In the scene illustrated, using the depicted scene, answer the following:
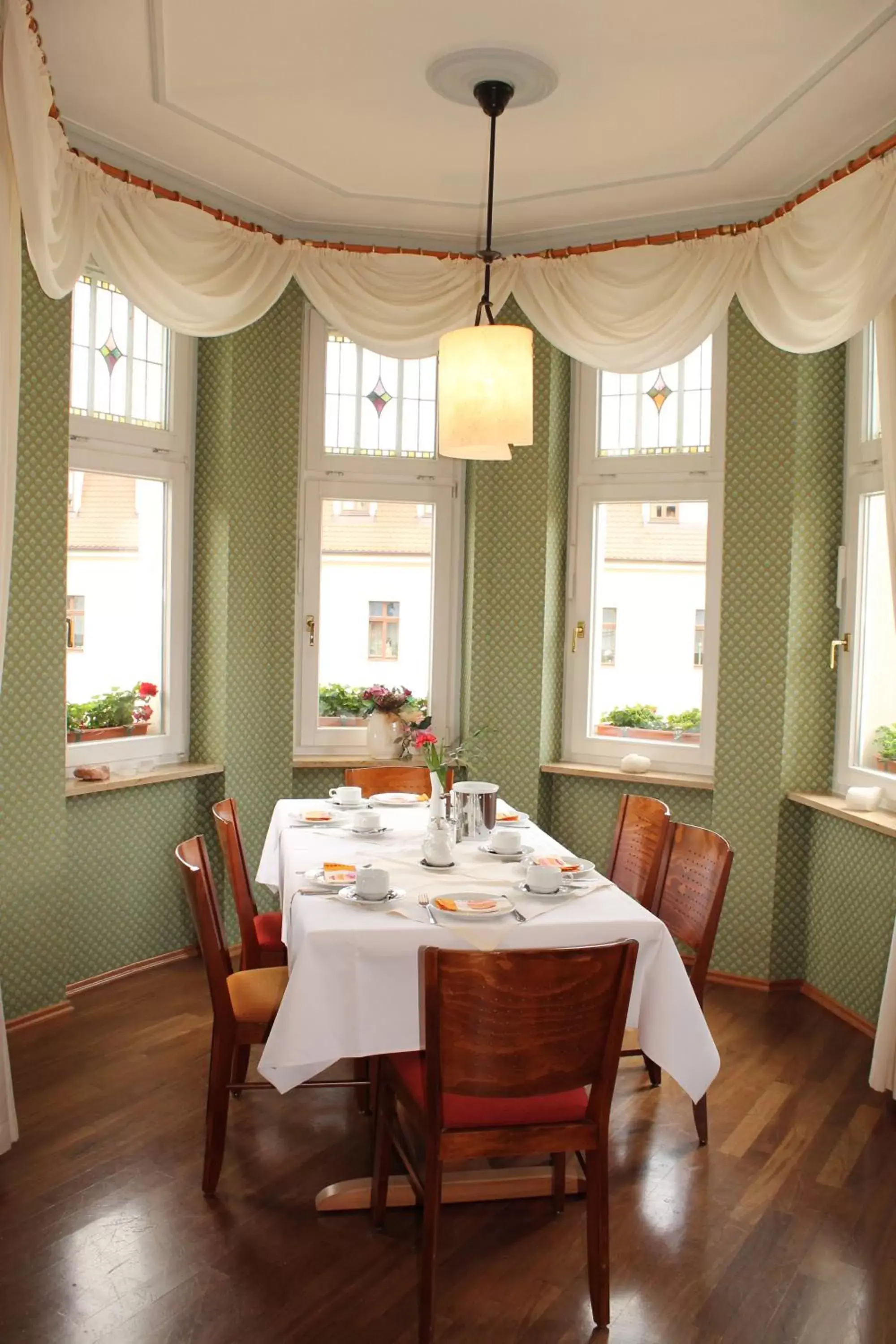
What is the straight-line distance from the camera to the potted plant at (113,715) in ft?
14.3

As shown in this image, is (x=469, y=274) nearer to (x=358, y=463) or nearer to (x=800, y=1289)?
(x=358, y=463)

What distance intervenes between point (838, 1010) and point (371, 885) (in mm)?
2324

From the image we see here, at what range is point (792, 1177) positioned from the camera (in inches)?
115

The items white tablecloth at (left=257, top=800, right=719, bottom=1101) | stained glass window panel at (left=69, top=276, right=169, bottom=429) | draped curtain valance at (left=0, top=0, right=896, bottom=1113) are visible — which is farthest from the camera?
stained glass window panel at (left=69, top=276, right=169, bottom=429)

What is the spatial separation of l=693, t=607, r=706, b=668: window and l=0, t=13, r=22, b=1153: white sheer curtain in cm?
289

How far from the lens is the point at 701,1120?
3.07m

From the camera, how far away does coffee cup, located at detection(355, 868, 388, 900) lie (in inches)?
107

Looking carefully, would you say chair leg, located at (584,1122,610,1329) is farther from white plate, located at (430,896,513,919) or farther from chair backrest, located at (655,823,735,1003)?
chair backrest, located at (655,823,735,1003)

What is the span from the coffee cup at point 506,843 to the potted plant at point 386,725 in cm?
163

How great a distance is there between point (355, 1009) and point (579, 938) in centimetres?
56

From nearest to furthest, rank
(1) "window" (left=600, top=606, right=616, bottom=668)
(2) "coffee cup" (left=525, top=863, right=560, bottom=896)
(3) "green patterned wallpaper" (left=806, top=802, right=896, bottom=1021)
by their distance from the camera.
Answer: (2) "coffee cup" (left=525, top=863, right=560, bottom=896) < (3) "green patterned wallpaper" (left=806, top=802, right=896, bottom=1021) < (1) "window" (left=600, top=606, right=616, bottom=668)

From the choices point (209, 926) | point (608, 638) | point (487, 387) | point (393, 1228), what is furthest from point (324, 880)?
point (608, 638)

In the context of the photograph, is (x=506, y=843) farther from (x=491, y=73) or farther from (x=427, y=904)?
(x=491, y=73)

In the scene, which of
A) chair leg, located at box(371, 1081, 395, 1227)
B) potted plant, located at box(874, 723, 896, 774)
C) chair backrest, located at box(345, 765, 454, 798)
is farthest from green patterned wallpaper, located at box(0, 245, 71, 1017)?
potted plant, located at box(874, 723, 896, 774)
